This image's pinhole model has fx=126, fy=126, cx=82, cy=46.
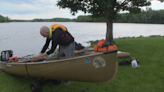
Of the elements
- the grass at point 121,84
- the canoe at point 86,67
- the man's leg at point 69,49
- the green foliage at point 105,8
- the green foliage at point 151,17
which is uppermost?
the green foliage at point 151,17

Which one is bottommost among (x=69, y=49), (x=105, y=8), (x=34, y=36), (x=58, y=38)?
(x=34, y=36)

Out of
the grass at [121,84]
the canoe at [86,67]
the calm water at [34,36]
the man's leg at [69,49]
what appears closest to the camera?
the canoe at [86,67]

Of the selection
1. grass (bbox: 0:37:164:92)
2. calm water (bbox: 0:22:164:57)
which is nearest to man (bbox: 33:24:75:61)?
grass (bbox: 0:37:164:92)

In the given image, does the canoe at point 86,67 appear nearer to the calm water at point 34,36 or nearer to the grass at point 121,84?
the grass at point 121,84

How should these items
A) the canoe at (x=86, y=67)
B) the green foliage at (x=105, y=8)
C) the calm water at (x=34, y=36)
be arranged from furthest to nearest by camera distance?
the calm water at (x=34, y=36) < the green foliage at (x=105, y=8) < the canoe at (x=86, y=67)

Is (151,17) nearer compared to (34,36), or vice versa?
(34,36)

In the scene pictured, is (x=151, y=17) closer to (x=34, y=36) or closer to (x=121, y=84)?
(x=34, y=36)

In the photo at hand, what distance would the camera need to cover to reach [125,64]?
586cm

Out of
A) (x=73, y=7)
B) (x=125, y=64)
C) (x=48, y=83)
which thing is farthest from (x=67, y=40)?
(x=73, y=7)

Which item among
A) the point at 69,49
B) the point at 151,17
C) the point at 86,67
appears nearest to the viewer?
the point at 86,67

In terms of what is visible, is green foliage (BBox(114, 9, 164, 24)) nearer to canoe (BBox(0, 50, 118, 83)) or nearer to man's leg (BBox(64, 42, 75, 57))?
man's leg (BBox(64, 42, 75, 57))

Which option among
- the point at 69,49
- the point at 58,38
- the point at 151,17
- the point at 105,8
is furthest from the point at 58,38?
the point at 151,17

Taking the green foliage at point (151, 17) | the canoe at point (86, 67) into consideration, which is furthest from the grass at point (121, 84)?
the green foliage at point (151, 17)

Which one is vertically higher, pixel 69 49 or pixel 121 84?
pixel 69 49
